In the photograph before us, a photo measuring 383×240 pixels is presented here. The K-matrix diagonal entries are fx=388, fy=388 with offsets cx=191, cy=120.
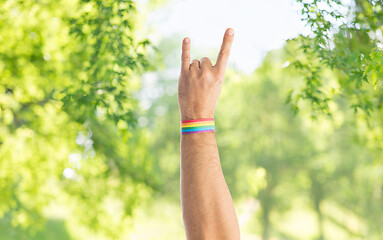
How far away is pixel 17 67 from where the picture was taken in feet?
19.3

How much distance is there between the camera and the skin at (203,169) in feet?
3.92

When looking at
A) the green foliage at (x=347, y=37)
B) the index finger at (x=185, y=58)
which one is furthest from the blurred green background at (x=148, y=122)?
the index finger at (x=185, y=58)

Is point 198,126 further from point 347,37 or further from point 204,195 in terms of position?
point 347,37

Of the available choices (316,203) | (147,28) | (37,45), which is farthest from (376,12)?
(316,203)

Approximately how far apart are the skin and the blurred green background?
154 cm

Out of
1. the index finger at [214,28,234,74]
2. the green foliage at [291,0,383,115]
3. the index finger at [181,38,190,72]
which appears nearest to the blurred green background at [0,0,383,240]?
the green foliage at [291,0,383,115]

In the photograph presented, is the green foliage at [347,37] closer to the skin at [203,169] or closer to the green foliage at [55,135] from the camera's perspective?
the skin at [203,169]

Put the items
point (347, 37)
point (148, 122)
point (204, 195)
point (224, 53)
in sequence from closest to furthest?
1. point (204, 195)
2. point (224, 53)
3. point (347, 37)
4. point (148, 122)

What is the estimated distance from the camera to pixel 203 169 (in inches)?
48.1

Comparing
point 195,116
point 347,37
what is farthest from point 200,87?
point 347,37

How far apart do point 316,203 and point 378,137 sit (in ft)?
48.4

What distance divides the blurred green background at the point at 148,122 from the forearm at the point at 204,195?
1.62 metres

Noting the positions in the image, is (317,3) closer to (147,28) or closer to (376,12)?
(376,12)

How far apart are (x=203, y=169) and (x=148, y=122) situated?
1766cm
